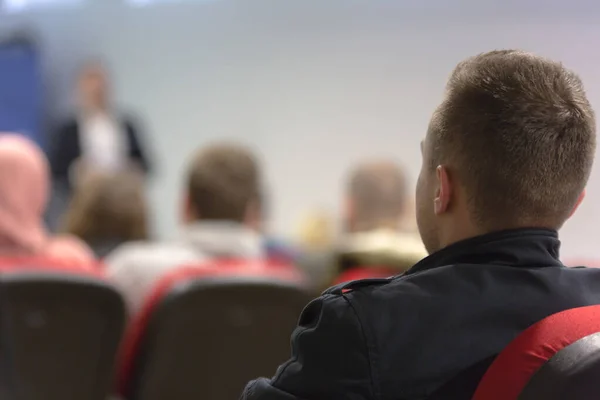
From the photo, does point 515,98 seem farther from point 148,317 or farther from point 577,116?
point 148,317

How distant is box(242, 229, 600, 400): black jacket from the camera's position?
102 cm

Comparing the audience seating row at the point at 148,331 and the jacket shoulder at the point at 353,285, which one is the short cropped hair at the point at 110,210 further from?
the jacket shoulder at the point at 353,285

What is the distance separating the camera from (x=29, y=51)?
289 inches

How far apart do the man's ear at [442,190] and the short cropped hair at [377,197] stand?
6.72ft

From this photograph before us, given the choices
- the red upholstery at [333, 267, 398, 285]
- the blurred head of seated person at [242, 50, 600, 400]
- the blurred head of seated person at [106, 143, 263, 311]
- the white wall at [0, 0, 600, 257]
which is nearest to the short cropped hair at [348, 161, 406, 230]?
the blurred head of seated person at [106, 143, 263, 311]

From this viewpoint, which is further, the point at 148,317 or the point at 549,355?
the point at 148,317

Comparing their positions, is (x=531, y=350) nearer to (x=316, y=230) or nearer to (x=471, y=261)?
(x=471, y=261)

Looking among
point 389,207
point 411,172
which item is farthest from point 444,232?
point 411,172

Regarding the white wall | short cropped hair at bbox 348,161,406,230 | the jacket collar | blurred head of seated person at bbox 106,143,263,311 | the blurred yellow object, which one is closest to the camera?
the jacket collar

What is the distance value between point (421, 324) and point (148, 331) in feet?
5.56

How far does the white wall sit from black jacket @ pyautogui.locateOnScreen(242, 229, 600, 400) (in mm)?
4668

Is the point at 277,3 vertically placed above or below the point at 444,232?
above

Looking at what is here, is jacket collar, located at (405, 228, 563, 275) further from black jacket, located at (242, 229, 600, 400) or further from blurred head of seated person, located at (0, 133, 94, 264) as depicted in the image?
blurred head of seated person, located at (0, 133, 94, 264)

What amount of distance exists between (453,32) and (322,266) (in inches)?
138
